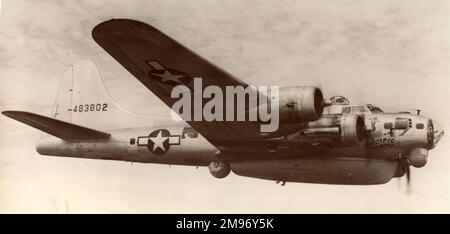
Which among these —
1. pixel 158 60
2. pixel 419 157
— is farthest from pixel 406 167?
pixel 158 60

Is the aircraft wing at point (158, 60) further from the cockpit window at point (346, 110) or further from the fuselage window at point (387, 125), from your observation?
the fuselage window at point (387, 125)

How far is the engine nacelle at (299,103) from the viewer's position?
988cm

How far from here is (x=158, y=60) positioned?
9.74 metres

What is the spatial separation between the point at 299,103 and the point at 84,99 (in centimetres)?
790

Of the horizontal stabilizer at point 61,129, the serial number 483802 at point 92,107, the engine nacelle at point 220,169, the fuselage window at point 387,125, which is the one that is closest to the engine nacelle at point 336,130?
the fuselage window at point 387,125

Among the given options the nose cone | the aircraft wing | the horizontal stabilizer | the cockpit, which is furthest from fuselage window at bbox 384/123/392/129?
the horizontal stabilizer

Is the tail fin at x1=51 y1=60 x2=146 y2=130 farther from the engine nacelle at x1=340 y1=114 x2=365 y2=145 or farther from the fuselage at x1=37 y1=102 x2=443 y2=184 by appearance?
the engine nacelle at x1=340 y1=114 x2=365 y2=145

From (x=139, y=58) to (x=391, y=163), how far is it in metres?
6.50

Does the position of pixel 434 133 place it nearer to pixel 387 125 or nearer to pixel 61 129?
pixel 387 125

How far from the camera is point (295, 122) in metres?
10.3

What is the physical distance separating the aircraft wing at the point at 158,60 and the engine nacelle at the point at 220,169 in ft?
5.52

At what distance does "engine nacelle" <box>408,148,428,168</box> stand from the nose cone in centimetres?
21
